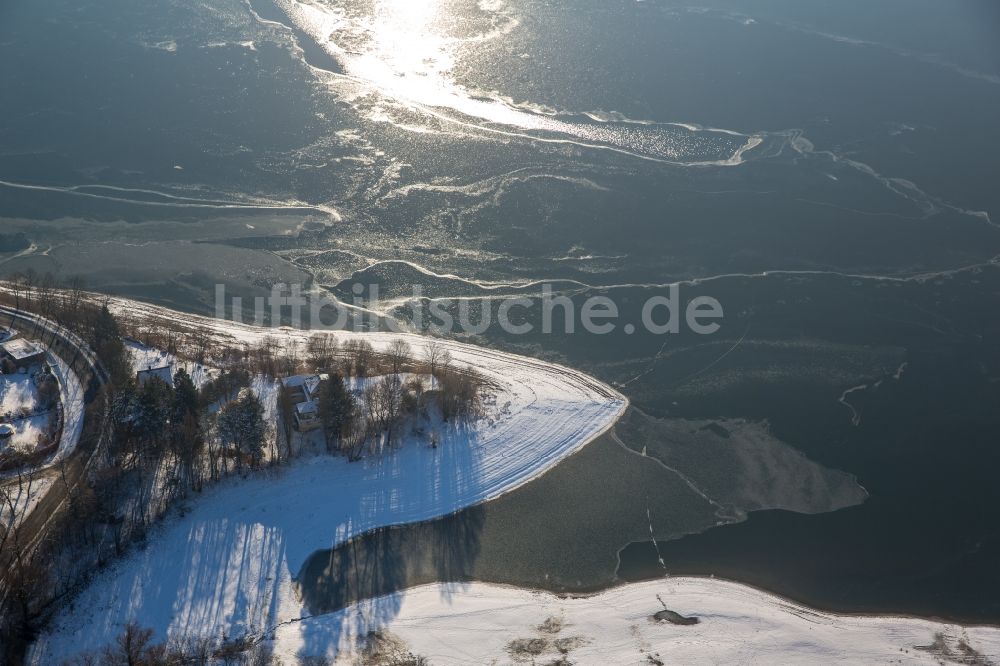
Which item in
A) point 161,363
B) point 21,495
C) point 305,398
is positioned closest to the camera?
point 21,495

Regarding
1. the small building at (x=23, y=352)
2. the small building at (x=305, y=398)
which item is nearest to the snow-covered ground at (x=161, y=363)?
the small building at (x=23, y=352)

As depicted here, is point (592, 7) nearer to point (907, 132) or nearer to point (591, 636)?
point (907, 132)

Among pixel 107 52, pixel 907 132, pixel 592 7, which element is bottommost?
pixel 907 132

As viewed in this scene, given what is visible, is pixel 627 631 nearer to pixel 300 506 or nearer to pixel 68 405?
pixel 300 506

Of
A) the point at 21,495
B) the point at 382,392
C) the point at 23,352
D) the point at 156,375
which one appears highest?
the point at 23,352

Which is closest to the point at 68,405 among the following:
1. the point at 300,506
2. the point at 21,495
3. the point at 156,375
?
the point at 156,375

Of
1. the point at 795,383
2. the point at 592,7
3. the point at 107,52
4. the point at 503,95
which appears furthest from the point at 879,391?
the point at 107,52
